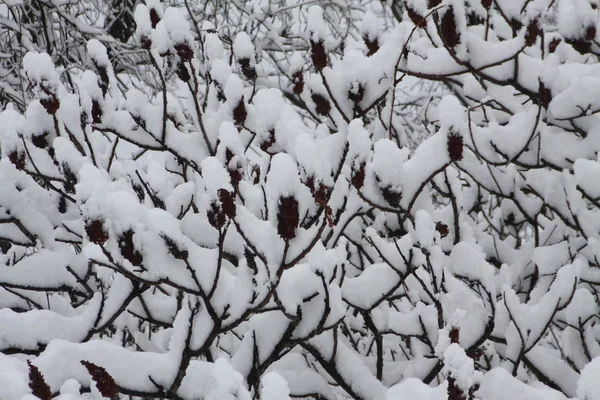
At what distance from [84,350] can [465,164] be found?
152 cm

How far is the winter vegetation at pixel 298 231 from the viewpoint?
1160mm

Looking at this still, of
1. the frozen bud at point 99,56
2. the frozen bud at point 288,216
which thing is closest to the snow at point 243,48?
the frozen bud at point 99,56

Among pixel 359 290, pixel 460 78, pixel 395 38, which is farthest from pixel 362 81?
pixel 460 78

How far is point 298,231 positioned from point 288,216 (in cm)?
14

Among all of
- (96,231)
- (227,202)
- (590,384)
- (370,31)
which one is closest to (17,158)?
(96,231)

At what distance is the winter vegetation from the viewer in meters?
1.16

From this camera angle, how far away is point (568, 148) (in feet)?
6.45

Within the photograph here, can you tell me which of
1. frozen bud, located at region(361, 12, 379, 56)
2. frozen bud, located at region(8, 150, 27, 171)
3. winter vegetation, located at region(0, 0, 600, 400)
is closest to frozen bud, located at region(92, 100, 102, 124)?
winter vegetation, located at region(0, 0, 600, 400)

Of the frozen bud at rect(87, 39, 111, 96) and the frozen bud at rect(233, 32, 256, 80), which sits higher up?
the frozen bud at rect(87, 39, 111, 96)

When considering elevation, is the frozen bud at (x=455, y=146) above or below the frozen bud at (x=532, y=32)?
below

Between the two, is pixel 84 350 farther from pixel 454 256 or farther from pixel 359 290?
pixel 454 256

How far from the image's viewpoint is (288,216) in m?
1.07

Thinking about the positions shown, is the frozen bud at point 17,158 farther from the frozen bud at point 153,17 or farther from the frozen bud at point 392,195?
the frozen bud at point 392,195

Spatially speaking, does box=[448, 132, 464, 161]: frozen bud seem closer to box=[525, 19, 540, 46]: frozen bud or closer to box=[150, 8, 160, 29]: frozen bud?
box=[525, 19, 540, 46]: frozen bud
